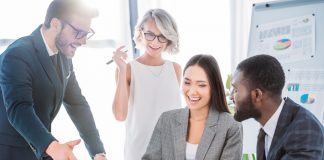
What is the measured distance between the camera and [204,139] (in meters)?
1.76

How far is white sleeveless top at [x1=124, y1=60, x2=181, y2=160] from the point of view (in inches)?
82.9

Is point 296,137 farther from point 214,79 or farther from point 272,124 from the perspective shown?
point 214,79

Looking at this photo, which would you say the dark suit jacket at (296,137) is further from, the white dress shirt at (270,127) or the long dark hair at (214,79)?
the long dark hair at (214,79)

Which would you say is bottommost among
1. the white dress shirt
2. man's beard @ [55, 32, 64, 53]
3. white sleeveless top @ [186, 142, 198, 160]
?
white sleeveless top @ [186, 142, 198, 160]

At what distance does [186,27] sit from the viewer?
3076 millimetres

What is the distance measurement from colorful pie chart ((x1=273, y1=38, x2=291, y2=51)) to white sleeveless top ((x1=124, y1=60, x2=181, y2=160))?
2.73ft

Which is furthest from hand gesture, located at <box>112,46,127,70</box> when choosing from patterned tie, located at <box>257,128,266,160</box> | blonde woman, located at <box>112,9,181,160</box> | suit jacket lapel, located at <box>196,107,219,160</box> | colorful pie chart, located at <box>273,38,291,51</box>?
colorful pie chart, located at <box>273,38,291,51</box>

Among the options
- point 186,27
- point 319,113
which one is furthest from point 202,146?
point 186,27

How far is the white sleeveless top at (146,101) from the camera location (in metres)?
2.11

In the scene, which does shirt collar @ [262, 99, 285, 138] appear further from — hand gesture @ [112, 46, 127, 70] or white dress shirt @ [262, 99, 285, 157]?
hand gesture @ [112, 46, 127, 70]

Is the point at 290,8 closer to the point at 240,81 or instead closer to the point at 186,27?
the point at 186,27

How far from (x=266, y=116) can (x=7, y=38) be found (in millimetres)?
1839

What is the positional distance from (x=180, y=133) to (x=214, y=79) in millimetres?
310

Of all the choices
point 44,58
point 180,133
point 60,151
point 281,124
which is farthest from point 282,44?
point 60,151
